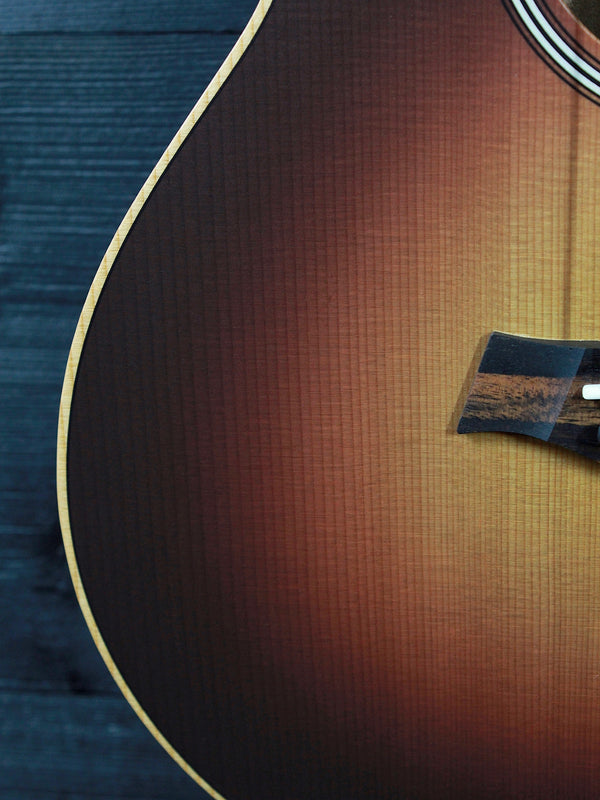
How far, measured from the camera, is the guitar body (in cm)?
45

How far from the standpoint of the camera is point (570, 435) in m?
0.46

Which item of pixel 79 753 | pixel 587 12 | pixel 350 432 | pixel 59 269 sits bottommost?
pixel 79 753

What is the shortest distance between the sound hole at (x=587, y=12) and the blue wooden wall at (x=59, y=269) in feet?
0.88

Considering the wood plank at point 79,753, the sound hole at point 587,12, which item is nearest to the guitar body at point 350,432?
the sound hole at point 587,12

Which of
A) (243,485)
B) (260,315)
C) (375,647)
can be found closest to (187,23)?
(260,315)

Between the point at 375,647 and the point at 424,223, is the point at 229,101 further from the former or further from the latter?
the point at 375,647

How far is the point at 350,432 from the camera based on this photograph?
0.48m

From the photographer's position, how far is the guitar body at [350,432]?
0.45 m

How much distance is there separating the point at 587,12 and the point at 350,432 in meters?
0.35

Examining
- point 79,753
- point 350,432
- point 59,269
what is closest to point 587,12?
point 350,432

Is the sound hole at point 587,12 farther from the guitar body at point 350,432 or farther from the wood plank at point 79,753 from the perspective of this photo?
the wood plank at point 79,753

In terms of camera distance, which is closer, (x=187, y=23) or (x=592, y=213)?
(x=592, y=213)

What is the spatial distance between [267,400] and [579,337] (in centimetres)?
23

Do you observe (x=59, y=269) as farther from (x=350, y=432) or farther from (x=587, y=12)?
(x=587, y=12)
